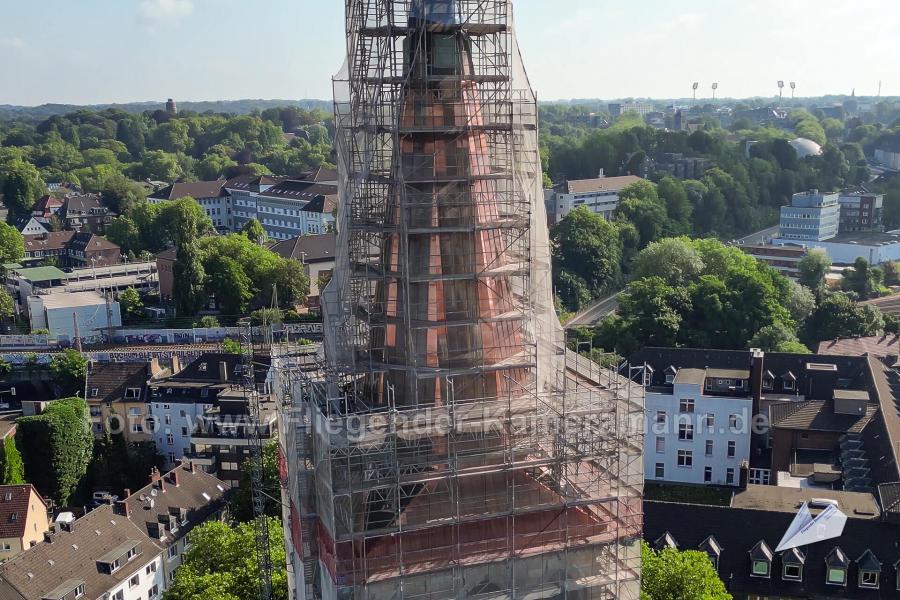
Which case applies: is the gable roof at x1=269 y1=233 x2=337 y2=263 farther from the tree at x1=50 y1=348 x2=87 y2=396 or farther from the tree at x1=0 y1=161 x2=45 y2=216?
the tree at x1=0 y1=161 x2=45 y2=216

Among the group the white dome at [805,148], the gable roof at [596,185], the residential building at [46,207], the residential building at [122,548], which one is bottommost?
the residential building at [122,548]

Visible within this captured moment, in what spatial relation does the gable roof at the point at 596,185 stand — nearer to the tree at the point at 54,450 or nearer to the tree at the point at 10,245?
the tree at the point at 10,245

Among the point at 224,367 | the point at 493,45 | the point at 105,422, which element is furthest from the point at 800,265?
the point at 493,45

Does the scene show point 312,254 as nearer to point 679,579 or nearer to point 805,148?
point 679,579

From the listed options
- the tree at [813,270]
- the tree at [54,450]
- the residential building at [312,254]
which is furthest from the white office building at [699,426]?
the residential building at [312,254]

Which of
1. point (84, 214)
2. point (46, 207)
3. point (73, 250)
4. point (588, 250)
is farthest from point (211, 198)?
point (588, 250)

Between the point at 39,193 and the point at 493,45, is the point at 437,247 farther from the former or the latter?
the point at 39,193

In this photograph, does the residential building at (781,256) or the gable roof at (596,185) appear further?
the gable roof at (596,185)
